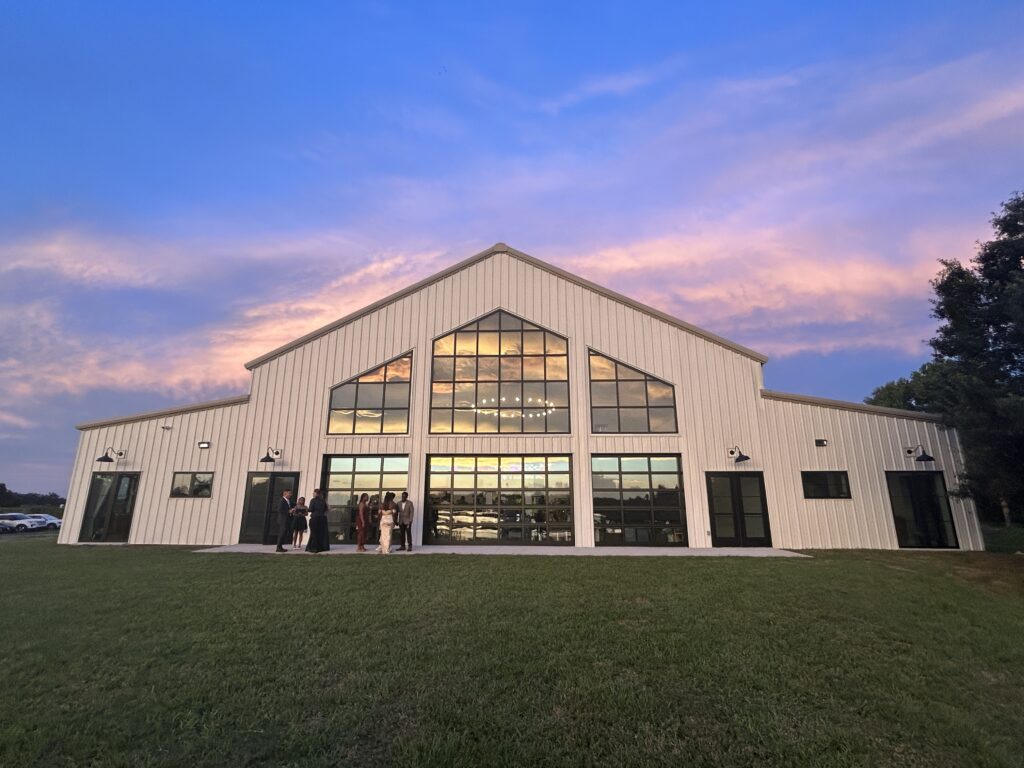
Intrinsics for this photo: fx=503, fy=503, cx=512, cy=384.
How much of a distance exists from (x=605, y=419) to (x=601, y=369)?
1761 mm

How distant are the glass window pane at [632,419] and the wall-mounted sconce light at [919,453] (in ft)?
25.6

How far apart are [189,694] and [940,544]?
61.8 feet

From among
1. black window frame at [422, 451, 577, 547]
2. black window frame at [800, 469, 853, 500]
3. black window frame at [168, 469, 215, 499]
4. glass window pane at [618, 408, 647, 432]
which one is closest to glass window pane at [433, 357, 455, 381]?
black window frame at [422, 451, 577, 547]

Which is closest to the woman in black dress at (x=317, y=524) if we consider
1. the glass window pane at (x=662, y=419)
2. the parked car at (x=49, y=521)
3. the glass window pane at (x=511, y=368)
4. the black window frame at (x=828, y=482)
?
the glass window pane at (x=511, y=368)

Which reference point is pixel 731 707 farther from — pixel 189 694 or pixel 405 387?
pixel 405 387

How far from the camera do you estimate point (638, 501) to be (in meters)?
16.1

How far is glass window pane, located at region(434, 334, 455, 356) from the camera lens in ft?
58.5

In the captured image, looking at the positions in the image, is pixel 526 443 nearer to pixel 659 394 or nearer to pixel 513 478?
pixel 513 478

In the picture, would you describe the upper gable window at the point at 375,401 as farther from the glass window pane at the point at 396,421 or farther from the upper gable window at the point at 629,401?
the upper gable window at the point at 629,401

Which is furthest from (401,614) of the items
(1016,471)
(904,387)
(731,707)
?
(904,387)

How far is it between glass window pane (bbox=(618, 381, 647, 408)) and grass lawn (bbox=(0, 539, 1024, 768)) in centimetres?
808

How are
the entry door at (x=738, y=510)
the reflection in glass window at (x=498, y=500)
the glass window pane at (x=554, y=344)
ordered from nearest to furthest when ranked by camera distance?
the entry door at (x=738, y=510) < the reflection in glass window at (x=498, y=500) < the glass window pane at (x=554, y=344)

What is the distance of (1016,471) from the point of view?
11.5 metres

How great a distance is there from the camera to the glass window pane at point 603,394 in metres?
17.0
